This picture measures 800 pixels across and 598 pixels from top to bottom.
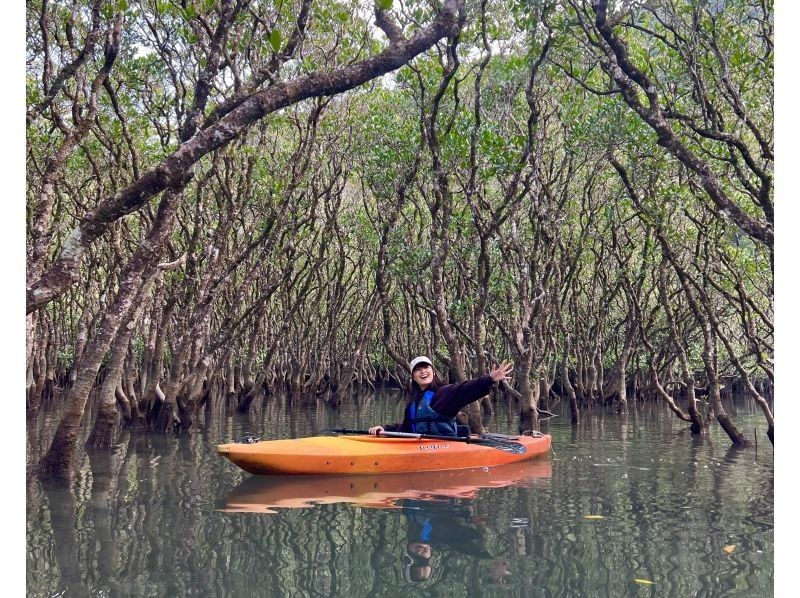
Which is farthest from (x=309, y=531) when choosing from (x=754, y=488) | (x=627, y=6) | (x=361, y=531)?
(x=627, y=6)

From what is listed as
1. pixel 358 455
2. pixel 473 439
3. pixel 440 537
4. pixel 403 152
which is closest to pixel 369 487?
pixel 358 455

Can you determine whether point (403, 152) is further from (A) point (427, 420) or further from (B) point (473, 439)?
(B) point (473, 439)

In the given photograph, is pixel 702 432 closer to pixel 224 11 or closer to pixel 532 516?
pixel 532 516

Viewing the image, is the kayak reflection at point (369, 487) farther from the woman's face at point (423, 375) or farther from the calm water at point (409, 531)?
the woman's face at point (423, 375)

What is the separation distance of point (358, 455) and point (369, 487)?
24.0 inches

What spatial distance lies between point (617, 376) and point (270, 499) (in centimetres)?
1441

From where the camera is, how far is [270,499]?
8266 mm

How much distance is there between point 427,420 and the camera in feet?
34.1

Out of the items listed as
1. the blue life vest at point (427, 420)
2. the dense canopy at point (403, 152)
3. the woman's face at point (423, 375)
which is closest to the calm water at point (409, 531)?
the blue life vest at point (427, 420)

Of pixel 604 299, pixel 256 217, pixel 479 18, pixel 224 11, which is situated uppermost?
pixel 479 18

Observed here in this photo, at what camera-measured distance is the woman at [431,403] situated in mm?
9758

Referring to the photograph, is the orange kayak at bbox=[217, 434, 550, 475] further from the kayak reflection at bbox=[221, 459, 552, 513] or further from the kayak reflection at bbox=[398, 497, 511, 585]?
the kayak reflection at bbox=[398, 497, 511, 585]

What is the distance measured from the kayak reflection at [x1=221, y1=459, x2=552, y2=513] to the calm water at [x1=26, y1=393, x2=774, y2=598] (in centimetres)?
4

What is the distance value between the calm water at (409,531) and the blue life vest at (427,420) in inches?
32.6
